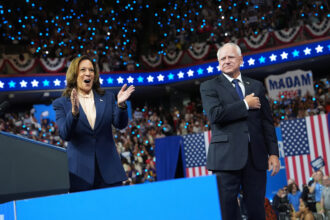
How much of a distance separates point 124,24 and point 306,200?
1011cm

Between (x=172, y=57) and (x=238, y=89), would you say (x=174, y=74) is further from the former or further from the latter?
(x=238, y=89)

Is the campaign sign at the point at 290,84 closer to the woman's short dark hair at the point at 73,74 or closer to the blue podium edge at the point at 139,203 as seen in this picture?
the woman's short dark hair at the point at 73,74

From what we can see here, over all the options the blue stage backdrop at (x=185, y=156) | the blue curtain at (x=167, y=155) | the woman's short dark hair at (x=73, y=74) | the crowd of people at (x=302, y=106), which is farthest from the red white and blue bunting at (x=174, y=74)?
the woman's short dark hair at (x=73, y=74)

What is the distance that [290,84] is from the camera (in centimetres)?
1312

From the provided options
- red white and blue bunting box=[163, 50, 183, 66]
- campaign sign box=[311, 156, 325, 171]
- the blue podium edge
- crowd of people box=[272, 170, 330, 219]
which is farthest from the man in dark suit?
red white and blue bunting box=[163, 50, 183, 66]

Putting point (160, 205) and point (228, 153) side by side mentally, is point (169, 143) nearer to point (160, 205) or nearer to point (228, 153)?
point (228, 153)

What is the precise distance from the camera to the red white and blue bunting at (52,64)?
13609 mm

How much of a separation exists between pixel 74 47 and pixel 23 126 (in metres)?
3.21

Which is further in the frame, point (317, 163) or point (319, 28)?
point (319, 28)

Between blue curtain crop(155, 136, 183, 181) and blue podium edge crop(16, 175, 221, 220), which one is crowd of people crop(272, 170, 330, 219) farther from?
blue podium edge crop(16, 175, 221, 220)

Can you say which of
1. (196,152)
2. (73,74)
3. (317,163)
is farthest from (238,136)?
(196,152)

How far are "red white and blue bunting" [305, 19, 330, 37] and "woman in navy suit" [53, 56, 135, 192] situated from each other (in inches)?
439

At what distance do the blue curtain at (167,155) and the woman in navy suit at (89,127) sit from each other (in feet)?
23.7

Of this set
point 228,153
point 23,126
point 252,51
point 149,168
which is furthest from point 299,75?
point 228,153
